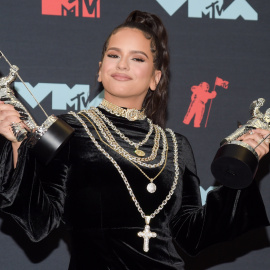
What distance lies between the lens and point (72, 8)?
2.31 meters

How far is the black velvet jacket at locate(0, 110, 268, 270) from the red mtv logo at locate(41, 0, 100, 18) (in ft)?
2.42

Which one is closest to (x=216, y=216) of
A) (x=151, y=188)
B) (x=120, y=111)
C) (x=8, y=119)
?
(x=151, y=188)

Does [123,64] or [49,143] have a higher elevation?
[123,64]

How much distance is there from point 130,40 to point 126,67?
10 cm

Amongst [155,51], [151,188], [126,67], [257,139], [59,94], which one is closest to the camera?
[257,139]

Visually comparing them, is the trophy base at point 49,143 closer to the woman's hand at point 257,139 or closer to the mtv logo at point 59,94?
the woman's hand at point 257,139

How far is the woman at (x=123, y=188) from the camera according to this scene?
1522 millimetres

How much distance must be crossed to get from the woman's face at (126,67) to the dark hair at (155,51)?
0.12ft

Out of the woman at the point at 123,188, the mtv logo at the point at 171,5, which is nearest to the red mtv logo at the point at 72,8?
the mtv logo at the point at 171,5

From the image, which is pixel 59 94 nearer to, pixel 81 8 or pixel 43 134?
pixel 81 8

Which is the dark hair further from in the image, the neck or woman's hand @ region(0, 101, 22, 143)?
woman's hand @ region(0, 101, 22, 143)

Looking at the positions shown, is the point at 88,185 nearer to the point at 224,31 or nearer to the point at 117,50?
the point at 117,50

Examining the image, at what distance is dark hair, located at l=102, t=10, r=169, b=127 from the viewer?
1.86 metres

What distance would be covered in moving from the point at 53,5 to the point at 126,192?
991 millimetres
